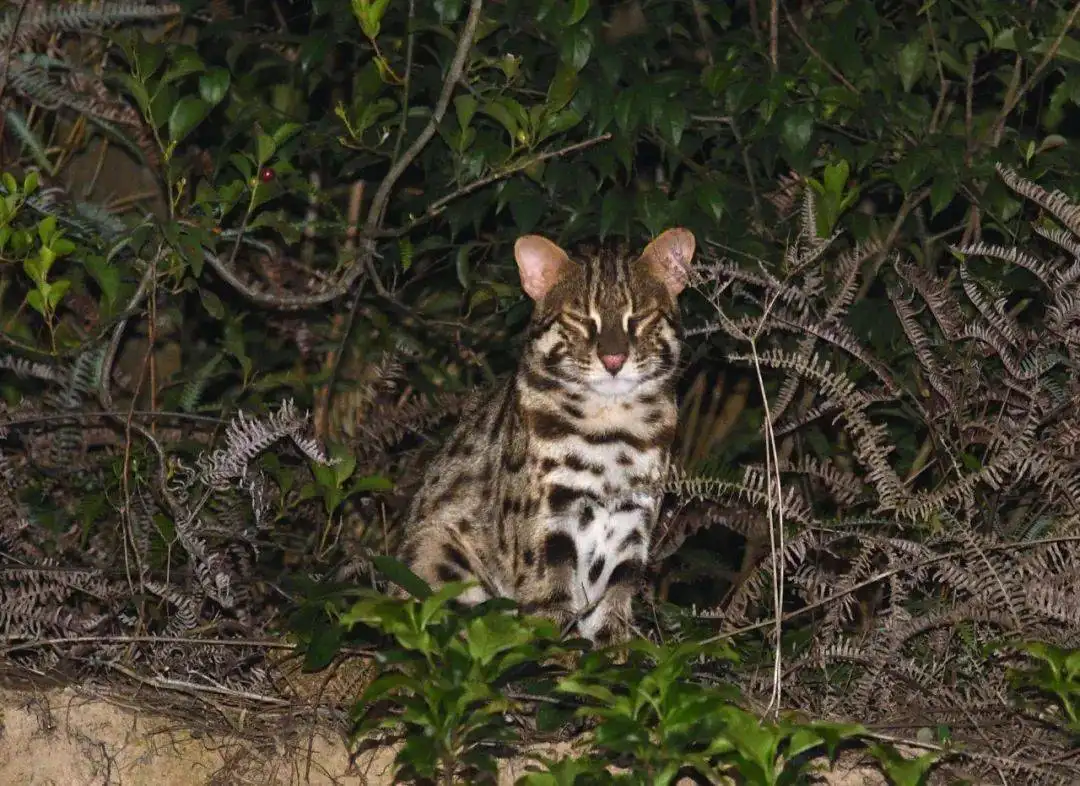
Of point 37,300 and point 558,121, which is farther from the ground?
point 558,121

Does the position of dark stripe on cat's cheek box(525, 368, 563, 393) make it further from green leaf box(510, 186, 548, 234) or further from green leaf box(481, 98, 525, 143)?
green leaf box(481, 98, 525, 143)

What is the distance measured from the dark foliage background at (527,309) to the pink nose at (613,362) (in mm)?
512

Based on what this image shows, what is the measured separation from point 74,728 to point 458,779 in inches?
55.8

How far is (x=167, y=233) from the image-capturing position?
21.1 ft

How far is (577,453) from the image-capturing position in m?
6.52

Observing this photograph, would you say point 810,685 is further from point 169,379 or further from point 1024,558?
point 169,379

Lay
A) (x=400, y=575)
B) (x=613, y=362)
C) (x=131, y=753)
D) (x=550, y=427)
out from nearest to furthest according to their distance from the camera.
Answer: (x=400, y=575) → (x=131, y=753) → (x=613, y=362) → (x=550, y=427)

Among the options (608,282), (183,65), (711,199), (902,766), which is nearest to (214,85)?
(183,65)

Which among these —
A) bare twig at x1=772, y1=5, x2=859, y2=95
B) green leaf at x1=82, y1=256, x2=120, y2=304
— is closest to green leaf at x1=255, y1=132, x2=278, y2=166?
green leaf at x1=82, y1=256, x2=120, y2=304

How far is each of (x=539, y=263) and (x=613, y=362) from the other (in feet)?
2.00

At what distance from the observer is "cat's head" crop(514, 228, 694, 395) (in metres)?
6.55

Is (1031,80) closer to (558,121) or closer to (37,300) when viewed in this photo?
(558,121)

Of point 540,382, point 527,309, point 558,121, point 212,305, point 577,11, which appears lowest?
point 527,309

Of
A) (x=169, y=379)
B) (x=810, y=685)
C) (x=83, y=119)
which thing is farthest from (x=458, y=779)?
(x=83, y=119)
